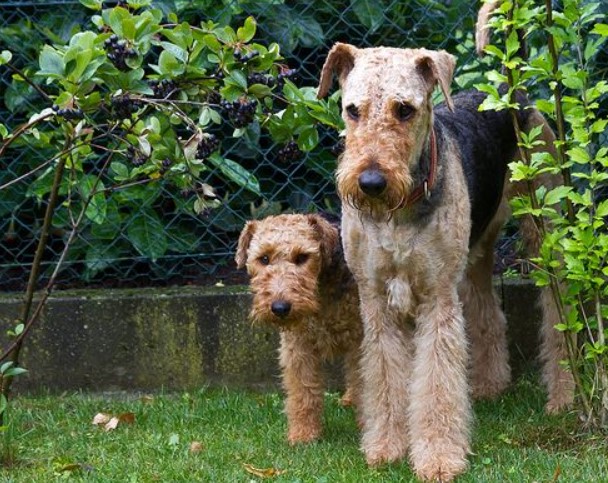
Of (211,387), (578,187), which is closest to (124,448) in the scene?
(211,387)

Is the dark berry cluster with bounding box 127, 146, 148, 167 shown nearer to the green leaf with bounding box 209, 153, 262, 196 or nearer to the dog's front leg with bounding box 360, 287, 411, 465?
the dog's front leg with bounding box 360, 287, 411, 465

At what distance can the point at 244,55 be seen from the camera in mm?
4613

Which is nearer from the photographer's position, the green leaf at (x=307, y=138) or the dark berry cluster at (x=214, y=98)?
the dark berry cluster at (x=214, y=98)

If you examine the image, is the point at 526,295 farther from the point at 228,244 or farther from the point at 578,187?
the point at 228,244

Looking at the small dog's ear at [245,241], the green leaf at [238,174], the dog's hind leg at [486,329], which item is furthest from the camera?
the green leaf at [238,174]

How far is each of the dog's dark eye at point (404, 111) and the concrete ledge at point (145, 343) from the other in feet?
6.31

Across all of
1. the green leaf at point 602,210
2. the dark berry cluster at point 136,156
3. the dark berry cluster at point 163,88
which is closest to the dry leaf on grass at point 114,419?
the dark berry cluster at point 136,156

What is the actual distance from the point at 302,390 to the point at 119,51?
1681 mm

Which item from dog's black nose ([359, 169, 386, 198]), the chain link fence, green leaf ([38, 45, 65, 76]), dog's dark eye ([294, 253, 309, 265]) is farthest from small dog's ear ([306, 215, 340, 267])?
green leaf ([38, 45, 65, 76])

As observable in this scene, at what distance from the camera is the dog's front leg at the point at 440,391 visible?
4484 millimetres

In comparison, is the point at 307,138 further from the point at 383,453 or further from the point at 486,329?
the point at 486,329

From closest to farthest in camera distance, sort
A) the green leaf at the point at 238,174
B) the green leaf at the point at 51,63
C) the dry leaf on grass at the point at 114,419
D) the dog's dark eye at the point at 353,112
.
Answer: the green leaf at the point at 51,63, the dog's dark eye at the point at 353,112, the dry leaf on grass at the point at 114,419, the green leaf at the point at 238,174

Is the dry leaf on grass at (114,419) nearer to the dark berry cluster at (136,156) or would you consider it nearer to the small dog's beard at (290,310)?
the small dog's beard at (290,310)

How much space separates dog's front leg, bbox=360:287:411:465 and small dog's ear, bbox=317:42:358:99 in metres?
0.86
